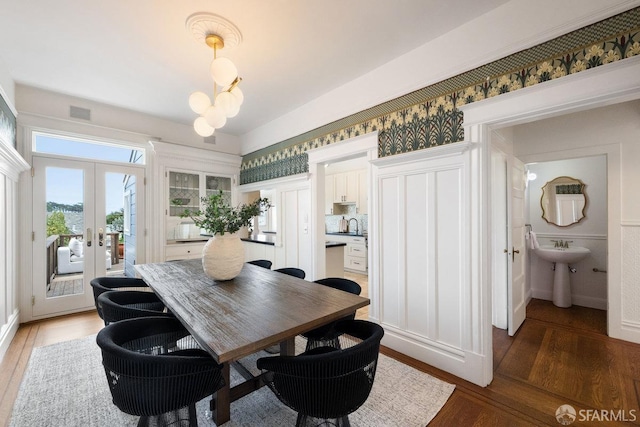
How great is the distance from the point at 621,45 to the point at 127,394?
3.25 metres

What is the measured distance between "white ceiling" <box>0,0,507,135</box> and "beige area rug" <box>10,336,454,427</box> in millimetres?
2907

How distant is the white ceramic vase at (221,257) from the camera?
2176mm

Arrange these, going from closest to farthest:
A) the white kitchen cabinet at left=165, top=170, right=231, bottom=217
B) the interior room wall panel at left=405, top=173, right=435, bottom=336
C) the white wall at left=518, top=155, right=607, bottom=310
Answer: the interior room wall panel at left=405, top=173, right=435, bottom=336 → the white wall at left=518, top=155, right=607, bottom=310 → the white kitchen cabinet at left=165, top=170, right=231, bottom=217

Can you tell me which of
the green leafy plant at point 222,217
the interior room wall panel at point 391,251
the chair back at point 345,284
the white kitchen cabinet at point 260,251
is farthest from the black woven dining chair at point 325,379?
the white kitchen cabinet at point 260,251

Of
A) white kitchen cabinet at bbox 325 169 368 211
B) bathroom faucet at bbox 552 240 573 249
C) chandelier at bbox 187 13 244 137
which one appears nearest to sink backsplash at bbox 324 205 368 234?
white kitchen cabinet at bbox 325 169 368 211

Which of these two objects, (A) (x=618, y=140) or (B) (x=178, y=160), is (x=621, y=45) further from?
(B) (x=178, y=160)

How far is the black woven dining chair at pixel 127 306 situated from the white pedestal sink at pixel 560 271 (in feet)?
15.3

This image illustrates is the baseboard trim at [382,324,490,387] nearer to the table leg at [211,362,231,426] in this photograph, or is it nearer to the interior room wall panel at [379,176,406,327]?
the interior room wall panel at [379,176,406,327]

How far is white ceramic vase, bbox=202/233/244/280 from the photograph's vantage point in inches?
85.7

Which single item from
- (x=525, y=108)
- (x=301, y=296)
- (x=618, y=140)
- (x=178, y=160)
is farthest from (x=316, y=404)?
(x=178, y=160)

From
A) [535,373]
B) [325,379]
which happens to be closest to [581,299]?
[535,373]

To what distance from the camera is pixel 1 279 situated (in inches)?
103

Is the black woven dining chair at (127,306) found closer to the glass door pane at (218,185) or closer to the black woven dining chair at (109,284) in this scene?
the black woven dining chair at (109,284)

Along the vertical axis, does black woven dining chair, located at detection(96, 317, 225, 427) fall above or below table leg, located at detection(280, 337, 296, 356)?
above
